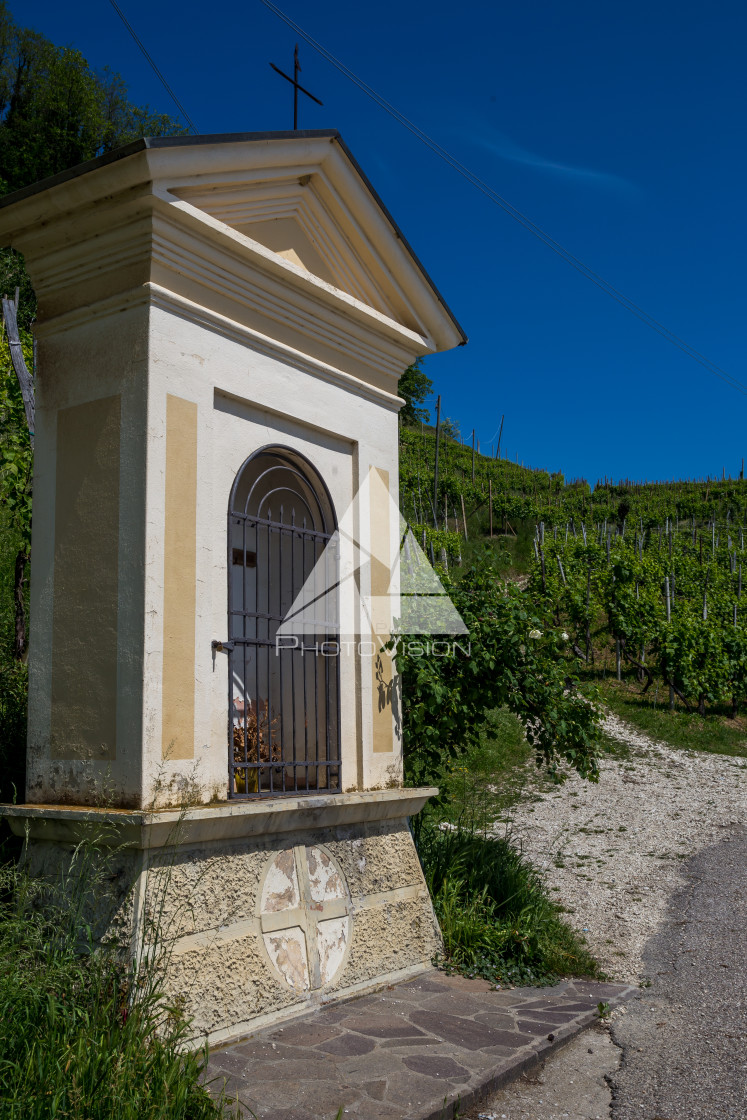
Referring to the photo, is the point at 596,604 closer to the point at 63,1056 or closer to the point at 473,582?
the point at 473,582

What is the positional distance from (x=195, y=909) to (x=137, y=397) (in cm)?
218

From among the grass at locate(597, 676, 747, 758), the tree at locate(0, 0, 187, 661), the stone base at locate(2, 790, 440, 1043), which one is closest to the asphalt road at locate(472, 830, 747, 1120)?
the stone base at locate(2, 790, 440, 1043)

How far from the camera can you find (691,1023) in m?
4.55

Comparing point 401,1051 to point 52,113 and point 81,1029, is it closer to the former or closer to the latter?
point 81,1029

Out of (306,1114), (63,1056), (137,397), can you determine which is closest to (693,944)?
(306,1114)

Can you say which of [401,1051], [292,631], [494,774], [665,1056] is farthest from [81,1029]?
[494,774]

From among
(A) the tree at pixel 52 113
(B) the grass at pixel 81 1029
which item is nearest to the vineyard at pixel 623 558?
(B) the grass at pixel 81 1029

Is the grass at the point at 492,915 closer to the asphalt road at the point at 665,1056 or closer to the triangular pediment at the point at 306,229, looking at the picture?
the asphalt road at the point at 665,1056

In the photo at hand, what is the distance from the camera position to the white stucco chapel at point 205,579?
12.2 ft

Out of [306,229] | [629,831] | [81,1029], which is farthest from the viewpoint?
[629,831]

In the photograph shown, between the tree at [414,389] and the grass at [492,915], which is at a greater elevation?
the tree at [414,389]

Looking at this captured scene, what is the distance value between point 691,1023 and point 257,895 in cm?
238

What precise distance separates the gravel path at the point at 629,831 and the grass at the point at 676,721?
1.51 feet

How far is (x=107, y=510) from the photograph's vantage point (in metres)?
3.93
